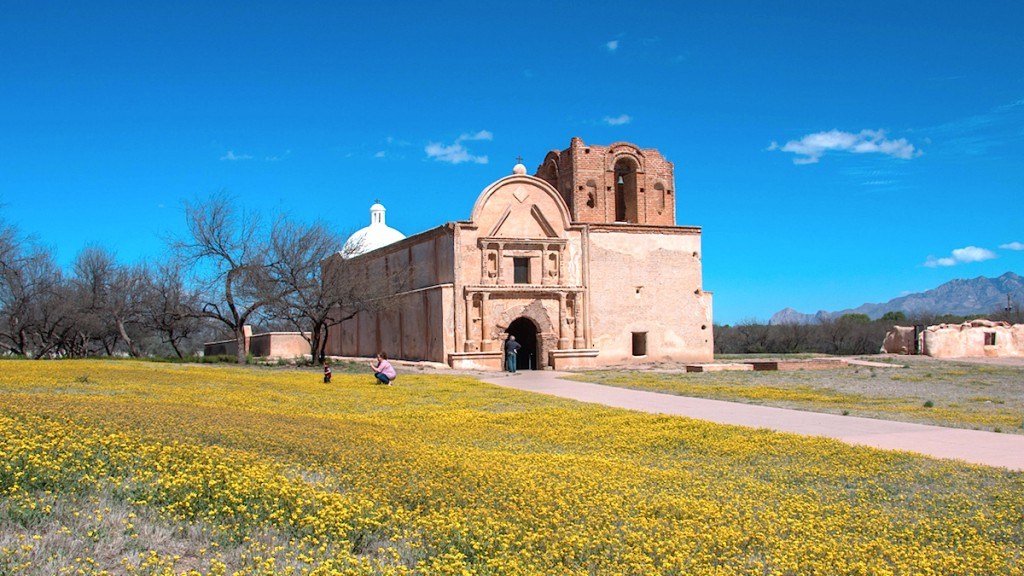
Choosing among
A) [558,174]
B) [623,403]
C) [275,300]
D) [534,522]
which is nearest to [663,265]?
[558,174]

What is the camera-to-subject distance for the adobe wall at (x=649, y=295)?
112 ft

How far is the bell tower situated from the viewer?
116ft

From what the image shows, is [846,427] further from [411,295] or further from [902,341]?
[902,341]

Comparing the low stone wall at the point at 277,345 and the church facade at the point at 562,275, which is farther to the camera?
the low stone wall at the point at 277,345

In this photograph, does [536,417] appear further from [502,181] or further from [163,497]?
[502,181]

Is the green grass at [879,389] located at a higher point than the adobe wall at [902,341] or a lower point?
lower

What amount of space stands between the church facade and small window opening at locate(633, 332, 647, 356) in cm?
5

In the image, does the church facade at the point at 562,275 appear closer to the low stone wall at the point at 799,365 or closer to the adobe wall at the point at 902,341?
the low stone wall at the point at 799,365

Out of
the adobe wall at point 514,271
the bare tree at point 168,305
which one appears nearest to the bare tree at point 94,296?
the bare tree at point 168,305

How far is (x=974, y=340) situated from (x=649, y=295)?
1835cm

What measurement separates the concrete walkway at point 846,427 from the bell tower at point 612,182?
51.7 ft

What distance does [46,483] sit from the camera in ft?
20.1

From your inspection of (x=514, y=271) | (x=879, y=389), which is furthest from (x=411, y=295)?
(x=879, y=389)

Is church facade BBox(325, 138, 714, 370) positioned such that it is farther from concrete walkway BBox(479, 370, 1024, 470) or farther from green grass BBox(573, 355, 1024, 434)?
concrete walkway BBox(479, 370, 1024, 470)
